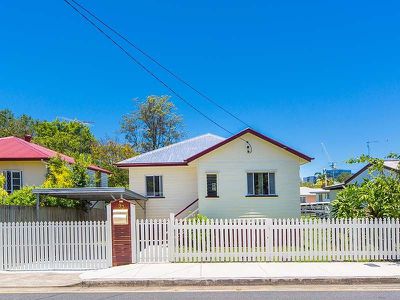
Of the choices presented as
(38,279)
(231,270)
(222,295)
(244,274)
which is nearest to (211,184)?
(231,270)

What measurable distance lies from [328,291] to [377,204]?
6.06 metres

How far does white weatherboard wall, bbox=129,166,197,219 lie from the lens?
81.3 ft

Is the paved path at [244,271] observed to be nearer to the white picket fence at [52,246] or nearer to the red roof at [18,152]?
the white picket fence at [52,246]

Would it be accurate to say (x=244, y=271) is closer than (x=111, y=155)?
Yes

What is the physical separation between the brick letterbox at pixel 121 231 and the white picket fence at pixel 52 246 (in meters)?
0.27

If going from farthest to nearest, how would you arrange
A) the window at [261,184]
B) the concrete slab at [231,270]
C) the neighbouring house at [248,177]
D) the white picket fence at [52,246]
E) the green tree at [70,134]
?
the green tree at [70,134] < the window at [261,184] < the neighbouring house at [248,177] < the white picket fence at [52,246] < the concrete slab at [231,270]

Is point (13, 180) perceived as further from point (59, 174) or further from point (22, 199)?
point (22, 199)

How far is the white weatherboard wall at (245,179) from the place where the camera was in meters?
22.6

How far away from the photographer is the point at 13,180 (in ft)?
83.1

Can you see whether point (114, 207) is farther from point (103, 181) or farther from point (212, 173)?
point (103, 181)

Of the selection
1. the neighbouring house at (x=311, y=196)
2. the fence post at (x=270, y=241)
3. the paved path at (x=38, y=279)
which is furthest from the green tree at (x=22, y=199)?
the neighbouring house at (x=311, y=196)

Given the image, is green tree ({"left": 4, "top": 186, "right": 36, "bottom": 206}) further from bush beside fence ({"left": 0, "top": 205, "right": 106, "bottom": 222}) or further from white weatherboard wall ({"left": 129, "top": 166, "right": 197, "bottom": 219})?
white weatherboard wall ({"left": 129, "top": 166, "right": 197, "bottom": 219})

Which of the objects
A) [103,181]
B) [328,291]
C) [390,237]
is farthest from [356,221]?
[103,181]

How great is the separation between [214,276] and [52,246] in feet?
17.3
